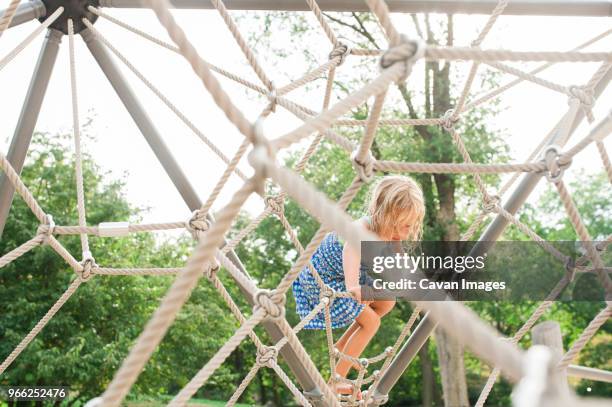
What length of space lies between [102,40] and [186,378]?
5.87 m

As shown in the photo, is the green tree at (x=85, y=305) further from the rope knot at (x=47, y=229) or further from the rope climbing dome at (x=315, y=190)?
the rope climbing dome at (x=315, y=190)

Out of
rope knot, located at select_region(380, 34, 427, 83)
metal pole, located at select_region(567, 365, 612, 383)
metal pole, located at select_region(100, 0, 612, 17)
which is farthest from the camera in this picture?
metal pole, located at select_region(100, 0, 612, 17)

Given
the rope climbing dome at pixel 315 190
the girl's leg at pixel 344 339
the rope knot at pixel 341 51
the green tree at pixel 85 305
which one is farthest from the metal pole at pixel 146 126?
the green tree at pixel 85 305

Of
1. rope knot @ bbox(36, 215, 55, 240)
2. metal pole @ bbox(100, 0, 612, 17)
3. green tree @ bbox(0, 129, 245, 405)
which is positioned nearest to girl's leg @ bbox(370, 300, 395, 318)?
metal pole @ bbox(100, 0, 612, 17)

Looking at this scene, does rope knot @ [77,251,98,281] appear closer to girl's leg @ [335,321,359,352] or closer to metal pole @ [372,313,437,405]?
girl's leg @ [335,321,359,352]

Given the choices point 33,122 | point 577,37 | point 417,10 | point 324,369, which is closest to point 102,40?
point 33,122

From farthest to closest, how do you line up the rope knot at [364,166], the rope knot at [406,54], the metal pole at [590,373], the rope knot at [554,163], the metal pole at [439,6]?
the metal pole at [439,6] < the metal pole at [590,373] < the rope knot at [554,163] < the rope knot at [364,166] < the rope knot at [406,54]

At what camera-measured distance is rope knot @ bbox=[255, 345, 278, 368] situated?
168cm

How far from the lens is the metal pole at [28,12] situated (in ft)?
5.37

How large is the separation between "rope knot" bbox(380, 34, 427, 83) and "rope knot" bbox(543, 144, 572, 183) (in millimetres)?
418

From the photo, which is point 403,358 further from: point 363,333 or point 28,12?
point 28,12

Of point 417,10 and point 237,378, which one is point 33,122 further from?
point 237,378

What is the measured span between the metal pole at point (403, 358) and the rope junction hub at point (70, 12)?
4.00ft

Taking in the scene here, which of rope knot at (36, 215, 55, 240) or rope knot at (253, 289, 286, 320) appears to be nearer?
rope knot at (253, 289, 286, 320)
